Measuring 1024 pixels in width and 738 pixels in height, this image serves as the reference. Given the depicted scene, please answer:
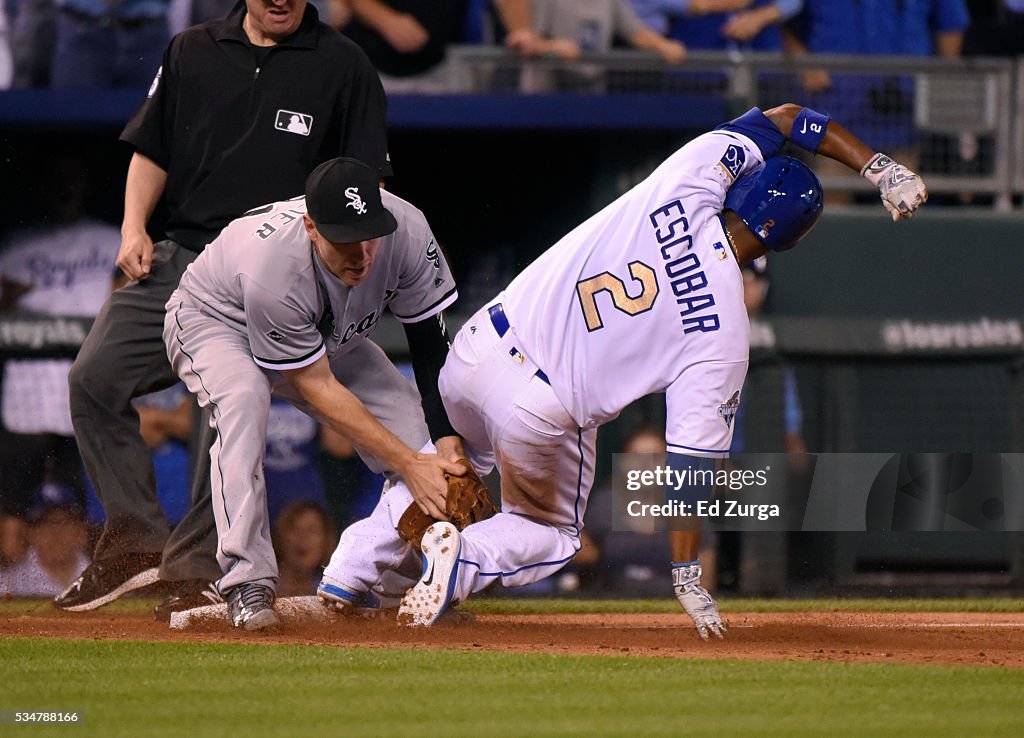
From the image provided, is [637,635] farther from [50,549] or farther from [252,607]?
[50,549]

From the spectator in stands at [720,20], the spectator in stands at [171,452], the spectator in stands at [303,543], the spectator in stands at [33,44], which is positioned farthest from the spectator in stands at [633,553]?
the spectator in stands at [33,44]

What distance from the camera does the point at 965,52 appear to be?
9.56 metres

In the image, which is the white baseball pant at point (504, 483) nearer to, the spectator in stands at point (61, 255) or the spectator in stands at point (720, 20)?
the spectator in stands at point (61, 255)

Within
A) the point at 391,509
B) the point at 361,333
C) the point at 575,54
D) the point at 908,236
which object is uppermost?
the point at 575,54

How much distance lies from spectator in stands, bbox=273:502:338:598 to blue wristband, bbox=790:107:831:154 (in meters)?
2.90

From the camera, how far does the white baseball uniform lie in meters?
4.64

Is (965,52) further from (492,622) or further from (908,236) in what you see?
(492,622)

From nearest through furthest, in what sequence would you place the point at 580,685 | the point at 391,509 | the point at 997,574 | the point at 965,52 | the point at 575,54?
1. the point at 580,685
2. the point at 391,509
3. the point at 997,574
4. the point at 575,54
5. the point at 965,52

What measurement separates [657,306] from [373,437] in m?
0.94

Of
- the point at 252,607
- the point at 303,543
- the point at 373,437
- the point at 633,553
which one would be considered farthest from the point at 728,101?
the point at 252,607

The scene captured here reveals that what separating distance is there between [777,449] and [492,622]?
2.53 meters

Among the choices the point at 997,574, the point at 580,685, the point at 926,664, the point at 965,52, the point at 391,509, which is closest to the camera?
the point at 580,685

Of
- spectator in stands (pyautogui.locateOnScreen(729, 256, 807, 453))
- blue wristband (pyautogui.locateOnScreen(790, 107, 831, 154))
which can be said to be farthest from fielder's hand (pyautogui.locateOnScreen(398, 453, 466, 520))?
spectator in stands (pyautogui.locateOnScreen(729, 256, 807, 453))

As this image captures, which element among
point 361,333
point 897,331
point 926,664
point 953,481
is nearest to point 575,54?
point 897,331
